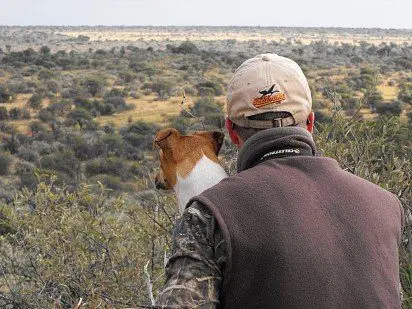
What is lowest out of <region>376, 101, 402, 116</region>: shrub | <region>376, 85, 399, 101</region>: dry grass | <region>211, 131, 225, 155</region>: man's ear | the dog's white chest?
<region>376, 85, 399, 101</region>: dry grass

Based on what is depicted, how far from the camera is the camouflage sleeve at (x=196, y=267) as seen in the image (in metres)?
1.51

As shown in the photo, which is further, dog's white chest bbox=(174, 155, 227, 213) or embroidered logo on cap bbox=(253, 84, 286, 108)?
dog's white chest bbox=(174, 155, 227, 213)

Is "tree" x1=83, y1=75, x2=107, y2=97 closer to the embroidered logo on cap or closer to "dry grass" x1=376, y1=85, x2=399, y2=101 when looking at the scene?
"dry grass" x1=376, y1=85, x2=399, y2=101

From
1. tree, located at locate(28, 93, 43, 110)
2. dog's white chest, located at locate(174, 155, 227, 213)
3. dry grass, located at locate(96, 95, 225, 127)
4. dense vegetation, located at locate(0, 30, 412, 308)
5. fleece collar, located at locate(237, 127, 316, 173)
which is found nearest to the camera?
fleece collar, located at locate(237, 127, 316, 173)

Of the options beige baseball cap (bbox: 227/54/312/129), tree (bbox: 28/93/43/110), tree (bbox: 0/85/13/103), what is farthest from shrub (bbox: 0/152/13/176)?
beige baseball cap (bbox: 227/54/312/129)

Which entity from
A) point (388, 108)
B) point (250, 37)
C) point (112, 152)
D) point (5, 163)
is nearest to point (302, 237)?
point (5, 163)

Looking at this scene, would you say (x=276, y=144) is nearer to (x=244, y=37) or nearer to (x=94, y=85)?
(x=94, y=85)

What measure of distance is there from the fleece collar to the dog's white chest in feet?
1.93

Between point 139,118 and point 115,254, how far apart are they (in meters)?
21.3

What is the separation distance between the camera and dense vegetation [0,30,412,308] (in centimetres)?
Result: 480

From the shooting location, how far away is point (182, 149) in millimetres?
2473

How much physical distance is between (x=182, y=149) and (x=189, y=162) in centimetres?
7

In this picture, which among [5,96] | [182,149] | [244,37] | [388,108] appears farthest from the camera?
[244,37]

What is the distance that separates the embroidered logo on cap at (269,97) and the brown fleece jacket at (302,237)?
100mm
